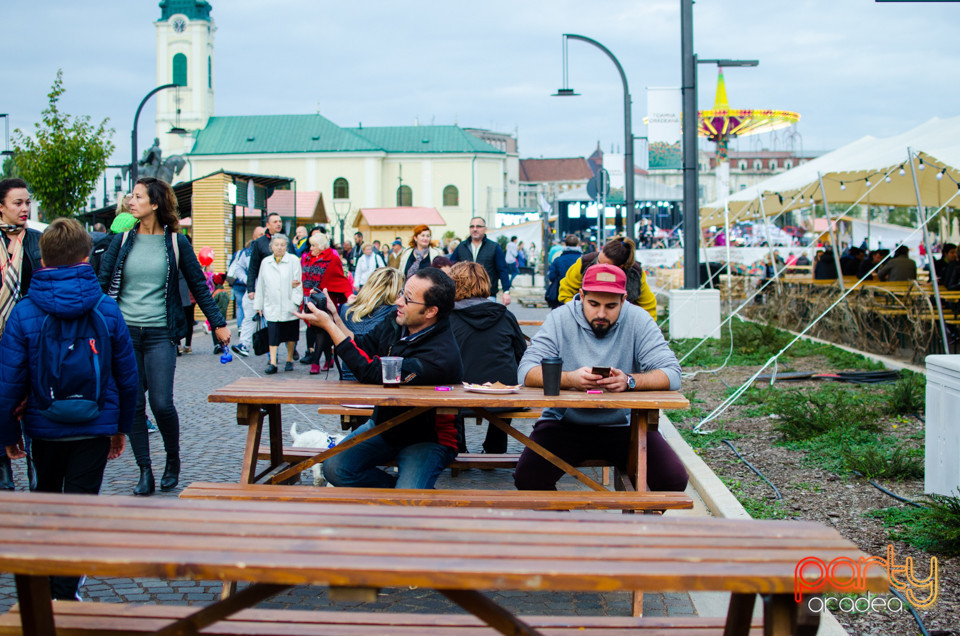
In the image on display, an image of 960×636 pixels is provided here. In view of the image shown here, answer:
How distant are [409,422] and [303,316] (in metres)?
0.76

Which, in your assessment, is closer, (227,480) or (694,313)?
(227,480)

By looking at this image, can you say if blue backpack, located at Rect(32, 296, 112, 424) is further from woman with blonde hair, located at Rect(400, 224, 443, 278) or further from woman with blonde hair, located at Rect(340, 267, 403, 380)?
woman with blonde hair, located at Rect(400, 224, 443, 278)

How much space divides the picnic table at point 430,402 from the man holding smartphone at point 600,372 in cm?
9

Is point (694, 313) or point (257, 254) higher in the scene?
point (257, 254)

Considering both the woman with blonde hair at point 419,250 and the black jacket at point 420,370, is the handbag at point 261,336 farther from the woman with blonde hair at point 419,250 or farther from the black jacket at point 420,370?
the black jacket at point 420,370

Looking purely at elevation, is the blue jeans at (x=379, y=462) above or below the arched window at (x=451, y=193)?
below

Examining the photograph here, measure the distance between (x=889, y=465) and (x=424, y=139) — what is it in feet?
296

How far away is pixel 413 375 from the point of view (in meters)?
4.48

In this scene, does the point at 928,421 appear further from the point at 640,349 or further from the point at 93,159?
the point at 93,159

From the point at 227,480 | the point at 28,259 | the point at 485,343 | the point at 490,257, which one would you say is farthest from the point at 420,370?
the point at 490,257

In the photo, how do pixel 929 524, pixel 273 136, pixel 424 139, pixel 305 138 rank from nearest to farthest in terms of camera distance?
pixel 929 524 < pixel 305 138 < pixel 273 136 < pixel 424 139

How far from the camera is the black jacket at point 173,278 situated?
5.52 meters

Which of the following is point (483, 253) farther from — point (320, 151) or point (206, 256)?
point (320, 151)

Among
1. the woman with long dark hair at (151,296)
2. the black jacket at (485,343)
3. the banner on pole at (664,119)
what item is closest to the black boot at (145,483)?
the woman with long dark hair at (151,296)
